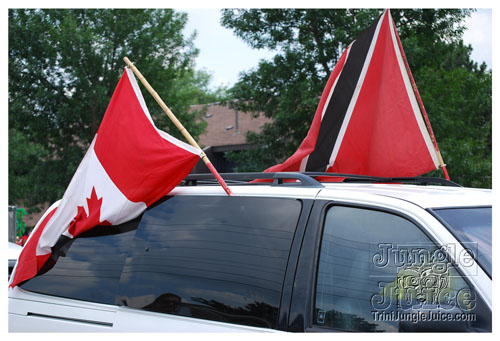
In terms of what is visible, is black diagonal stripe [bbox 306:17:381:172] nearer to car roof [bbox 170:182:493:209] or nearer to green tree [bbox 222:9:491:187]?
car roof [bbox 170:182:493:209]

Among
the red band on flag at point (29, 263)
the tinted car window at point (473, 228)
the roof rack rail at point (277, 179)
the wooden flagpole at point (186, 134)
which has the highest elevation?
the wooden flagpole at point (186, 134)

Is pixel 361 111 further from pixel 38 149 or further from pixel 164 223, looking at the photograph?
pixel 38 149

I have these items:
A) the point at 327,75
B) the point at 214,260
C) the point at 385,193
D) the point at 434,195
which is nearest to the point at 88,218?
the point at 214,260

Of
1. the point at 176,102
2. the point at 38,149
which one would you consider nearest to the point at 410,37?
the point at 176,102

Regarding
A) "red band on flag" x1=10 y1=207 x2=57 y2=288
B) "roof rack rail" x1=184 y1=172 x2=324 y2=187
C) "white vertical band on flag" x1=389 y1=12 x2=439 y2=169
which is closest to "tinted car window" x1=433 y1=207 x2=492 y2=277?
"roof rack rail" x1=184 y1=172 x2=324 y2=187

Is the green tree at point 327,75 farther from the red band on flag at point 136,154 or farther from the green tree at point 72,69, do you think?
the red band on flag at point 136,154

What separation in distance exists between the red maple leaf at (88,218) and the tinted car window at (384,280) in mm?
1446

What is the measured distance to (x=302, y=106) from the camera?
1034cm

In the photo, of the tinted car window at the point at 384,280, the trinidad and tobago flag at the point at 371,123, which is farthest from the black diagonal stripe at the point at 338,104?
the tinted car window at the point at 384,280

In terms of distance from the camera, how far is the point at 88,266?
3.00 meters

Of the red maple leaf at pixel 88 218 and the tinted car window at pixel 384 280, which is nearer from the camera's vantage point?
the tinted car window at pixel 384 280

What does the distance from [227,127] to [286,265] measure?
18.5 metres

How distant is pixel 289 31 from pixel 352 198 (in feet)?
29.0

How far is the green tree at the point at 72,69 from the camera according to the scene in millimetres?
11914
